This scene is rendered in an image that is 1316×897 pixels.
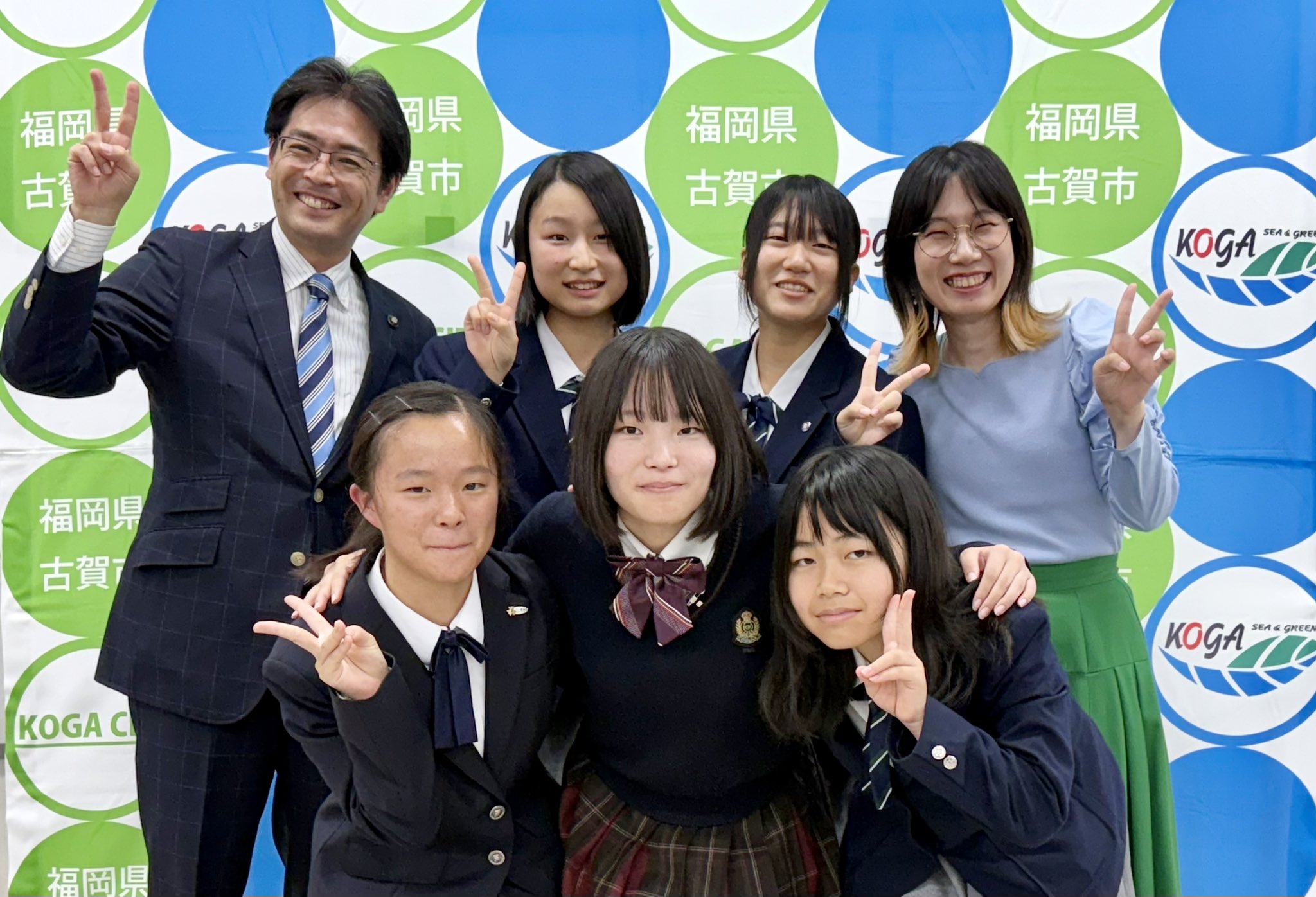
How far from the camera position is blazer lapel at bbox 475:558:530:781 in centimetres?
182

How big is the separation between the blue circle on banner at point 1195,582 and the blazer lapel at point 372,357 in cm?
217

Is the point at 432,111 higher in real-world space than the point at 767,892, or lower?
higher

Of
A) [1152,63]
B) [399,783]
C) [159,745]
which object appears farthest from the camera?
[1152,63]

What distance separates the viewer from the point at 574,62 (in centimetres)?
291

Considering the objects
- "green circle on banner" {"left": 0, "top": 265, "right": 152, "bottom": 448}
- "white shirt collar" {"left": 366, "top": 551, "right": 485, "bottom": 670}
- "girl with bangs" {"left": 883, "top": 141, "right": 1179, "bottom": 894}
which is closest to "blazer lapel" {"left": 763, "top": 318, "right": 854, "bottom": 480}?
"girl with bangs" {"left": 883, "top": 141, "right": 1179, "bottom": 894}

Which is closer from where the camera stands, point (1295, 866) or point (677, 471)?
point (677, 471)

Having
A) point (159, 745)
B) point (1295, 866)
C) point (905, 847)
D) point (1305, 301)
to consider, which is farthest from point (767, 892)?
point (1305, 301)

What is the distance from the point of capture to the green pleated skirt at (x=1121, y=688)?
2154mm

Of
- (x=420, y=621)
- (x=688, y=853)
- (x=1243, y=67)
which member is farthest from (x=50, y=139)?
(x=1243, y=67)

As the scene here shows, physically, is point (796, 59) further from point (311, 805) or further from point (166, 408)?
point (311, 805)

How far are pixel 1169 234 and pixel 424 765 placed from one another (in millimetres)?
2386

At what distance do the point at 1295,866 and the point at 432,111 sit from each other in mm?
3177

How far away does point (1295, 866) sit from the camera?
2.97 metres

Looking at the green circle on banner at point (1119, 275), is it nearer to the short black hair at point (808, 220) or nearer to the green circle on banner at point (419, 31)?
the short black hair at point (808, 220)
